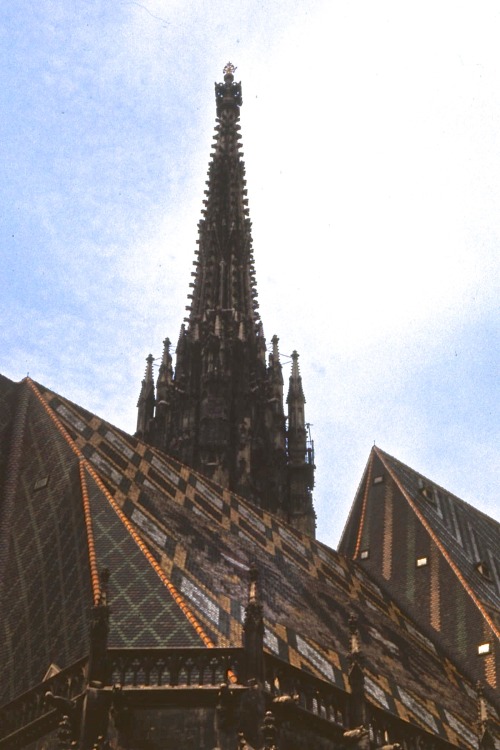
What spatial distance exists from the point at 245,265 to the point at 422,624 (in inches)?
667

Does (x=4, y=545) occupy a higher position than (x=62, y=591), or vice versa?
(x=4, y=545)

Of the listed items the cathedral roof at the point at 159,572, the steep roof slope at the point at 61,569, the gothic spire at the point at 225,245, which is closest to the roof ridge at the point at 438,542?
the cathedral roof at the point at 159,572

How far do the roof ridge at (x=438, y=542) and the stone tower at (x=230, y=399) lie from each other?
2844 millimetres

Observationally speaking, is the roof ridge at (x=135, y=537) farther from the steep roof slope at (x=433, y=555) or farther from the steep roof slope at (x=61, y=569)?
the steep roof slope at (x=433, y=555)

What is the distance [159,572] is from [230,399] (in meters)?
17.9

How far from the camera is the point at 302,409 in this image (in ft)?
111

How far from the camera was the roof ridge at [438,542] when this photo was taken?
2294 centimetres

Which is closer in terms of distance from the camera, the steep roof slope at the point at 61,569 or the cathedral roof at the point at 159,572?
the steep roof slope at the point at 61,569

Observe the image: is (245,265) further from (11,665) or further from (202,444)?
(11,665)

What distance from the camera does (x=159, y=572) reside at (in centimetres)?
1481

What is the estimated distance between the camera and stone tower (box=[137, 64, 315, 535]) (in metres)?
30.8

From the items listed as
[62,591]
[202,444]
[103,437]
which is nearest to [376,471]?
[202,444]

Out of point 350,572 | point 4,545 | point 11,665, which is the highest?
point 350,572

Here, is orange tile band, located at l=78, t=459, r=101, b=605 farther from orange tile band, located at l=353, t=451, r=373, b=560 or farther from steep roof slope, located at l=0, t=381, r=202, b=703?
orange tile band, located at l=353, t=451, r=373, b=560
